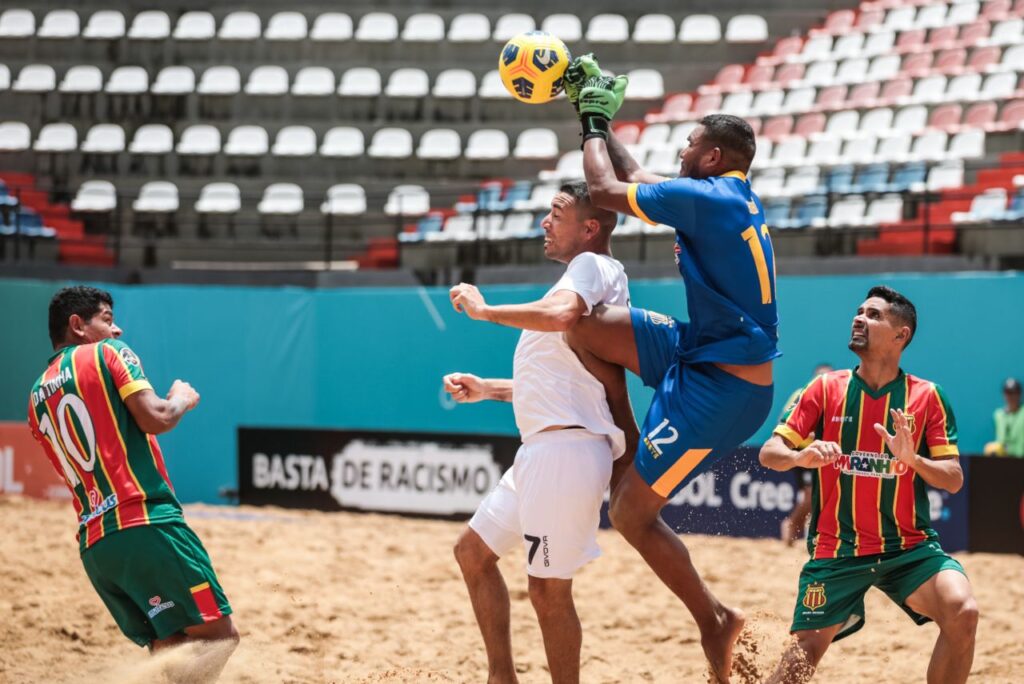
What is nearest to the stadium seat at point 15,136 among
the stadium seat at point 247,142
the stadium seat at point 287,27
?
the stadium seat at point 247,142

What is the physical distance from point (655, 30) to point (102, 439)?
17.3 meters

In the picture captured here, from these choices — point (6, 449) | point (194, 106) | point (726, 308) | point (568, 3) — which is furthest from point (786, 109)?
point (726, 308)

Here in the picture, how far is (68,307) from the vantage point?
537 cm

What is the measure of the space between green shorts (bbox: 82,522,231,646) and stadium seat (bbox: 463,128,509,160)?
14.6 meters

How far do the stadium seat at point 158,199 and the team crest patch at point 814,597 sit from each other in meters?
14.3

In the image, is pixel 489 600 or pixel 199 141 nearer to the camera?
pixel 489 600

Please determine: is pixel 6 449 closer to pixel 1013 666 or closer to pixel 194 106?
pixel 194 106

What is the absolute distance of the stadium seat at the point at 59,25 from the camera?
21.6 metres

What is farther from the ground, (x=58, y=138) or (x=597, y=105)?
(x=58, y=138)

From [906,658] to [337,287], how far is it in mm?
Result: 9680

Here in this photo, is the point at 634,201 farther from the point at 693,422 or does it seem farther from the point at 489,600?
the point at 489,600

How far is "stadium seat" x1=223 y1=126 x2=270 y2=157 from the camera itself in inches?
765

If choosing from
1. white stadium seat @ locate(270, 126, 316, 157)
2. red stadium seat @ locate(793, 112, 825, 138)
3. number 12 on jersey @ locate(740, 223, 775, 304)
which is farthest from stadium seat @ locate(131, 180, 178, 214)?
number 12 on jersey @ locate(740, 223, 775, 304)

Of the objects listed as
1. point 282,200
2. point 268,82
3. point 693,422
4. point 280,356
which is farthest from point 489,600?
point 268,82
